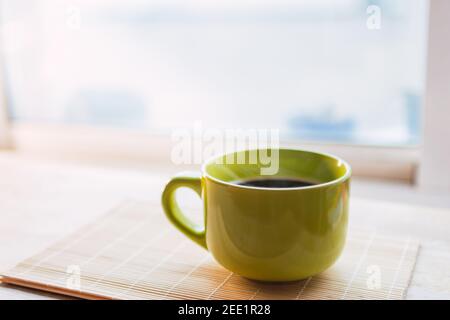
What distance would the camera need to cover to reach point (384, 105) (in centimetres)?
93

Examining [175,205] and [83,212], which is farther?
[83,212]

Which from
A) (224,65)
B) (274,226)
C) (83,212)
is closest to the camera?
(274,226)

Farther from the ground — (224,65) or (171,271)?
(224,65)

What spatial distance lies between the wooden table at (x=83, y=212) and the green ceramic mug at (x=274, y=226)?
0.10 m

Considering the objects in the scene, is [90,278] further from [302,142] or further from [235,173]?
[302,142]

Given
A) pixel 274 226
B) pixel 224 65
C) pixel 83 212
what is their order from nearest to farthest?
pixel 274 226
pixel 83 212
pixel 224 65

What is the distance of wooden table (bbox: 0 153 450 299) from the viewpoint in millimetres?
625

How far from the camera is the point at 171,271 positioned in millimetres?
621

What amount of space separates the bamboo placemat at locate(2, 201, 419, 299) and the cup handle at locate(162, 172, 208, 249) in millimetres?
36

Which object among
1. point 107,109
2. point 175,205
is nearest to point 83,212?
point 175,205

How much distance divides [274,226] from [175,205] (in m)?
0.13

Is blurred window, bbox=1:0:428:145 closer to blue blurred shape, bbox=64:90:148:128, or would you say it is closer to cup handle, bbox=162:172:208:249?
blue blurred shape, bbox=64:90:148:128

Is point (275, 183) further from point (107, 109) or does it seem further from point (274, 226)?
point (107, 109)
